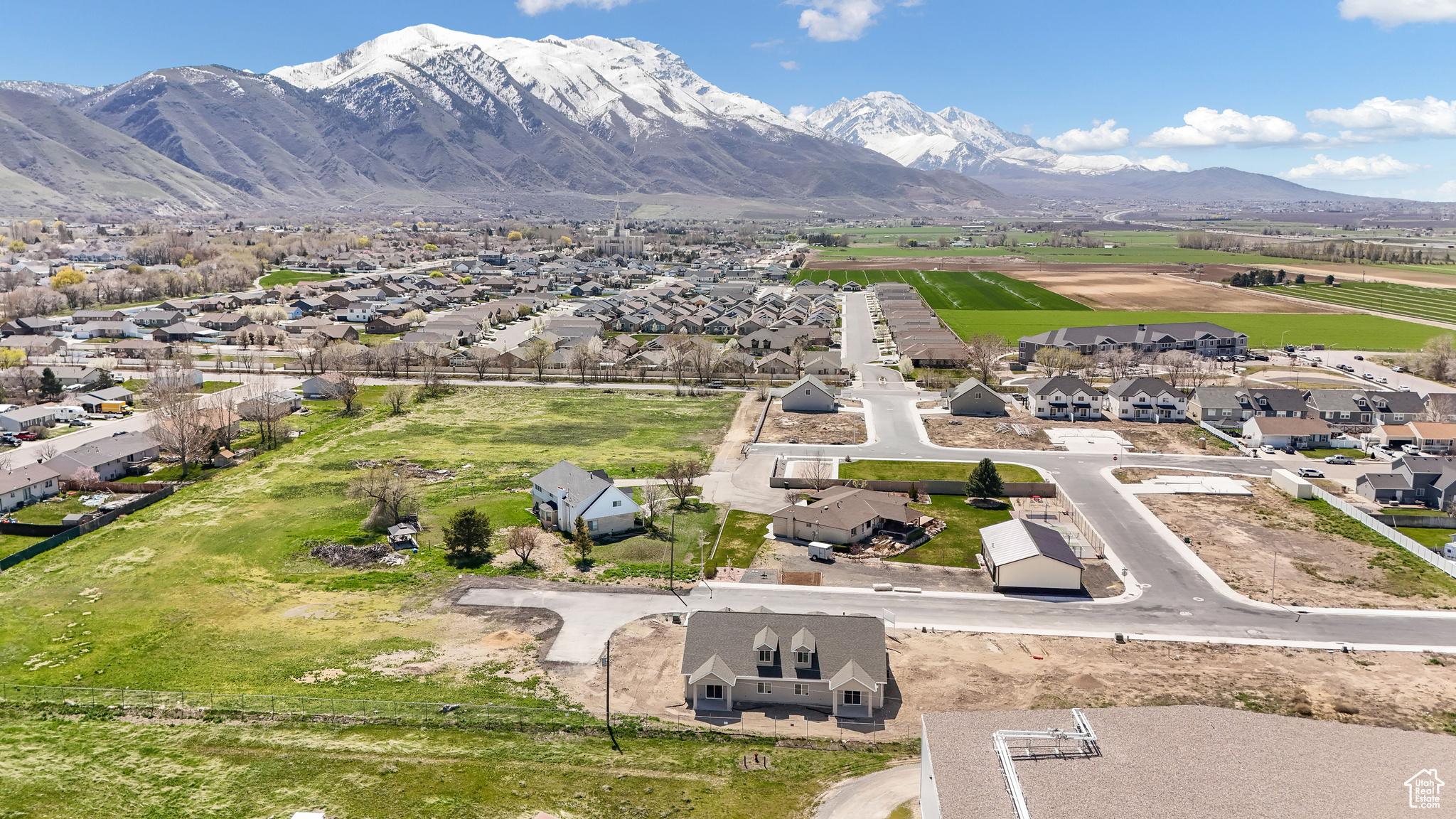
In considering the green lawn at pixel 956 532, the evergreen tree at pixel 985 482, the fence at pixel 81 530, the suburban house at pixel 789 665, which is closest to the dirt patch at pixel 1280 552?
the evergreen tree at pixel 985 482

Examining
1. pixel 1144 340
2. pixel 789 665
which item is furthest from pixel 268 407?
pixel 1144 340

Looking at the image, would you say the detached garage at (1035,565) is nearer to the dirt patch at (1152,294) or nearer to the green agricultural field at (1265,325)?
the green agricultural field at (1265,325)

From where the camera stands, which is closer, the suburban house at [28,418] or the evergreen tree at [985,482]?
the evergreen tree at [985,482]

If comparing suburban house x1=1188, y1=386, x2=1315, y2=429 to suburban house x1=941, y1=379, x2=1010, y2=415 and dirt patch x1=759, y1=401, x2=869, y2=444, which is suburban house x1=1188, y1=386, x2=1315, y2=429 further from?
dirt patch x1=759, y1=401, x2=869, y2=444

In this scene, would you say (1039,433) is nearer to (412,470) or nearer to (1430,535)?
(1430,535)

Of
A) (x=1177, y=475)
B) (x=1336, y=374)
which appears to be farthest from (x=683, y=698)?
(x=1336, y=374)

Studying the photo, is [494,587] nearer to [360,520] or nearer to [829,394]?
[360,520]
